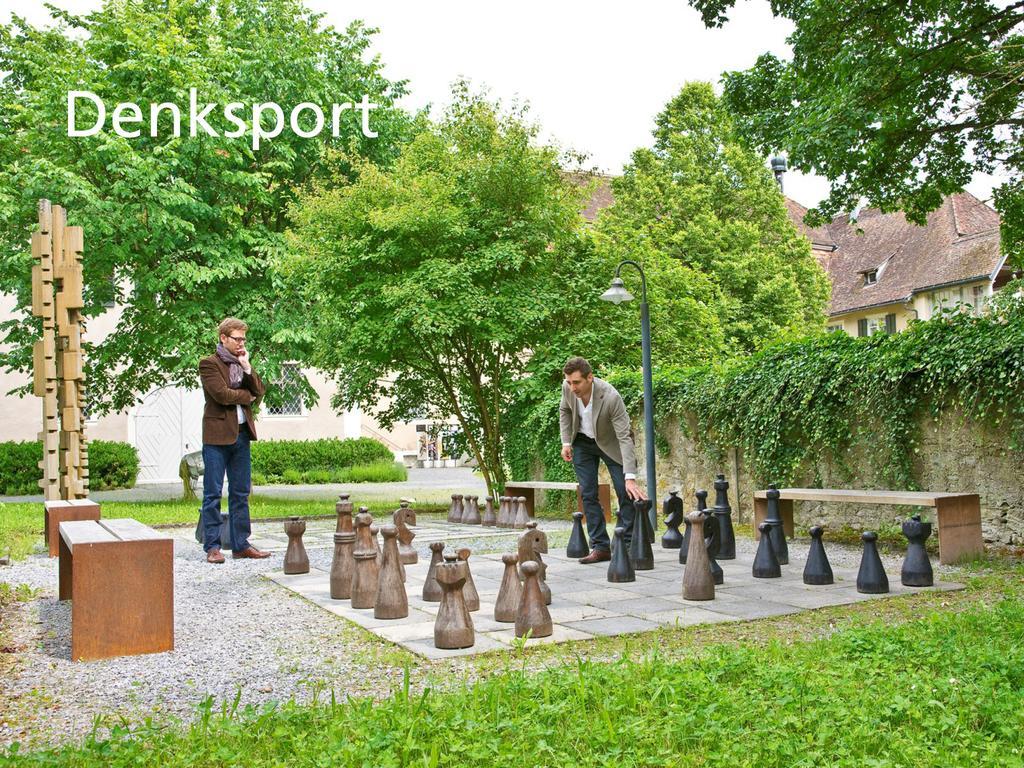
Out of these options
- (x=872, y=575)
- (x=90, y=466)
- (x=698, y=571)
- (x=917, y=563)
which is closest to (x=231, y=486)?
(x=698, y=571)

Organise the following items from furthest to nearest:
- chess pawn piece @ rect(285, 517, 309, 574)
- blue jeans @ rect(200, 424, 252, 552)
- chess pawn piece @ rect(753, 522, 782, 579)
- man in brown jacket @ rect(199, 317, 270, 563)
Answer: blue jeans @ rect(200, 424, 252, 552), man in brown jacket @ rect(199, 317, 270, 563), chess pawn piece @ rect(285, 517, 309, 574), chess pawn piece @ rect(753, 522, 782, 579)

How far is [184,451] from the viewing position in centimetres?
2833

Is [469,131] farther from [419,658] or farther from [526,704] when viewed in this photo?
[526,704]

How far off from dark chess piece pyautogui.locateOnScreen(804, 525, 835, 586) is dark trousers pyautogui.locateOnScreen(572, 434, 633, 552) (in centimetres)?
161

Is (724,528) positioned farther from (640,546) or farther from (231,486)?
(231,486)

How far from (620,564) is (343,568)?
83.3 inches

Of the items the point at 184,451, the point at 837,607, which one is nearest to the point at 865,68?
the point at 837,607

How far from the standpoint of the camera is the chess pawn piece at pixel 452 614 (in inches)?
198

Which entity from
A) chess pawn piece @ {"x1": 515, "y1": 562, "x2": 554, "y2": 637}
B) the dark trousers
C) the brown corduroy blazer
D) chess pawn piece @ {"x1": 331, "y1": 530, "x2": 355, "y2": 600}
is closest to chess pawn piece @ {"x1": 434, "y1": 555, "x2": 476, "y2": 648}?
chess pawn piece @ {"x1": 515, "y1": 562, "x2": 554, "y2": 637}

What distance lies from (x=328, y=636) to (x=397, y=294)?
8.22 meters

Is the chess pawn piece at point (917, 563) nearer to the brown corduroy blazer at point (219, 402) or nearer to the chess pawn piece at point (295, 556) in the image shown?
the chess pawn piece at point (295, 556)

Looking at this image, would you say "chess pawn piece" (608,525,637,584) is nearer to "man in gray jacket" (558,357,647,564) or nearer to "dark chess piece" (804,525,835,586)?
"man in gray jacket" (558,357,647,564)

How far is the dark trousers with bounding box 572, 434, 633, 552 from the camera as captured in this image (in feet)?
26.7

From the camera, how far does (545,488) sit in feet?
46.3
